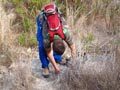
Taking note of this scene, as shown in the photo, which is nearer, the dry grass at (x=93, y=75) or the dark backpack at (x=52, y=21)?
the dry grass at (x=93, y=75)

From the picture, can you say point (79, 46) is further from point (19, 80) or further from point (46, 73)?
point (19, 80)

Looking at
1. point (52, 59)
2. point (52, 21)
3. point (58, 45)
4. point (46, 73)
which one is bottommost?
point (46, 73)

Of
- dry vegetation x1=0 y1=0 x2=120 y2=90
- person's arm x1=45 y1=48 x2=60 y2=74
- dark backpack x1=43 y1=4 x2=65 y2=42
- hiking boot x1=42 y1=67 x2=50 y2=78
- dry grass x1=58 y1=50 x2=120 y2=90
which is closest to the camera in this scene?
dry grass x1=58 y1=50 x2=120 y2=90

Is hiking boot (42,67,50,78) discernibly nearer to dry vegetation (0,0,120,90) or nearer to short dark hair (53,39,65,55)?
dry vegetation (0,0,120,90)

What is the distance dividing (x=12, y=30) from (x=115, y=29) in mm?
1424

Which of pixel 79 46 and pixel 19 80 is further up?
pixel 79 46

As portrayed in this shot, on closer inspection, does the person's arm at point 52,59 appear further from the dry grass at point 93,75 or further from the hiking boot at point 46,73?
the dry grass at point 93,75

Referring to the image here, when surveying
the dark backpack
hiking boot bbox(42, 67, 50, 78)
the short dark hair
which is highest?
the dark backpack

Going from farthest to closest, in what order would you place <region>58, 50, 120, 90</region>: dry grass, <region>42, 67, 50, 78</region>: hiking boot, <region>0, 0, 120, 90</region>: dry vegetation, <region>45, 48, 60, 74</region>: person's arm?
<region>42, 67, 50, 78</region>: hiking boot, <region>45, 48, 60, 74</region>: person's arm, <region>0, 0, 120, 90</region>: dry vegetation, <region>58, 50, 120, 90</region>: dry grass

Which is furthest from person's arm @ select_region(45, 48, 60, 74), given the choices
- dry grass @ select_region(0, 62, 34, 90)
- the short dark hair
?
dry grass @ select_region(0, 62, 34, 90)

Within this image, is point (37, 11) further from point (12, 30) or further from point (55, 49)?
point (55, 49)

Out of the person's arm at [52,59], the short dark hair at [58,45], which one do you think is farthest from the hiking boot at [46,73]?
the short dark hair at [58,45]

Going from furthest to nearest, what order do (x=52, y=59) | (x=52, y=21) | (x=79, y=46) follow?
(x=79, y=46), (x=52, y=59), (x=52, y=21)

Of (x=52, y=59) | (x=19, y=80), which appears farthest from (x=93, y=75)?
(x=19, y=80)
